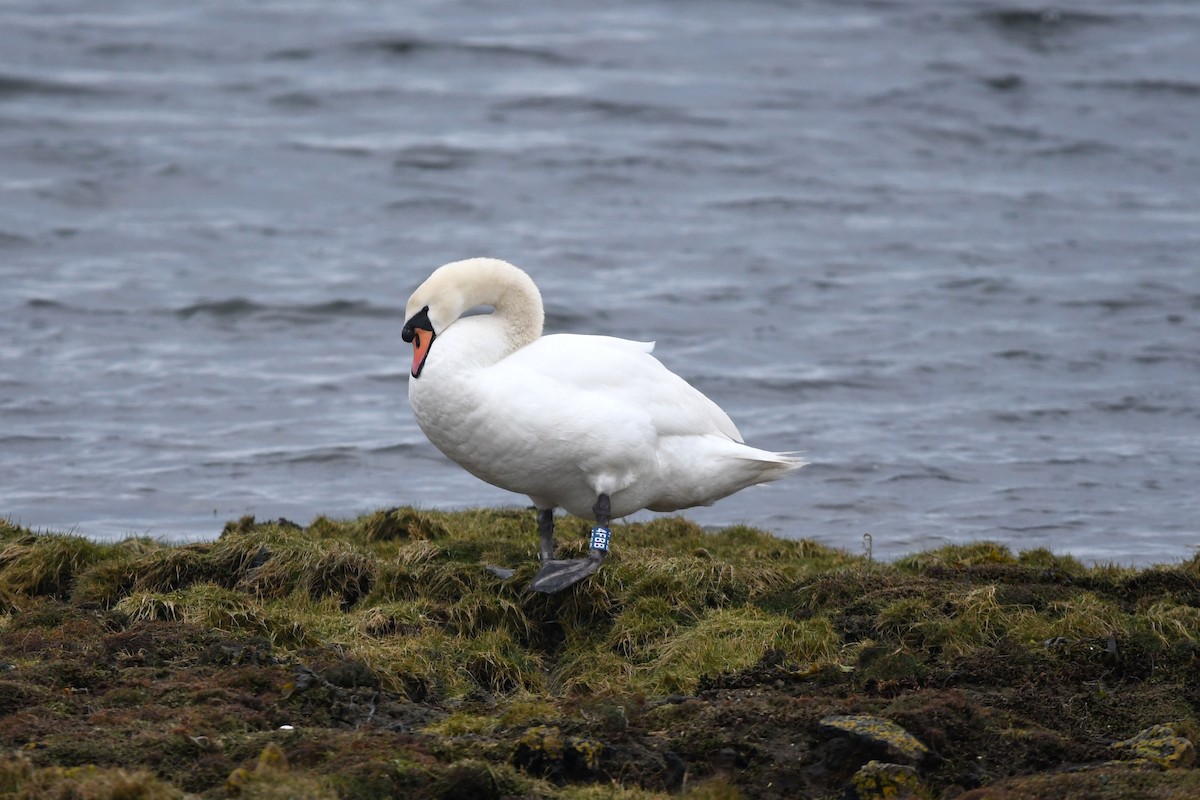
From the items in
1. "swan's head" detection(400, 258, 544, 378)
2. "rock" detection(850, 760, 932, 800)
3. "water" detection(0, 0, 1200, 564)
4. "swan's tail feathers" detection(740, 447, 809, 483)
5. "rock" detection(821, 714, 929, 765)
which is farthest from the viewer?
"water" detection(0, 0, 1200, 564)

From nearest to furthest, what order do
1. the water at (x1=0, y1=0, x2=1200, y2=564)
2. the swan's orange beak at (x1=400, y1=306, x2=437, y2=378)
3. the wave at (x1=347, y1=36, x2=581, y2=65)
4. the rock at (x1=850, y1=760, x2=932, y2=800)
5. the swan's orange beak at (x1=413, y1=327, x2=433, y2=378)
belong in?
the rock at (x1=850, y1=760, x2=932, y2=800) → the swan's orange beak at (x1=413, y1=327, x2=433, y2=378) → the swan's orange beak at (x1=400, y1=306, x2=437, y2=378) → the water at (x1=0, y1=0, x2=1200, y2=564) → the wave at (x1=347, y1=36, x2=581, y2=65)

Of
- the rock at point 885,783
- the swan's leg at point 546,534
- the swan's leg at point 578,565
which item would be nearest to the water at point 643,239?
the swan's leg at point 546,534

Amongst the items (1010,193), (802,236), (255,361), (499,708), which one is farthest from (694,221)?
(499,708)

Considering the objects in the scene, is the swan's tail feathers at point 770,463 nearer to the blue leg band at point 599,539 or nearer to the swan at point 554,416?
the swan at point 554,416

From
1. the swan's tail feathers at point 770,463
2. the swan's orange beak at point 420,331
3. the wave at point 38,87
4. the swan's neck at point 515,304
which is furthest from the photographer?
the wave at point 38,87

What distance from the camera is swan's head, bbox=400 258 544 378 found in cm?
855

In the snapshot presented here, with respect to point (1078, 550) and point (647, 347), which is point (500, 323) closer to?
point (647, 347)

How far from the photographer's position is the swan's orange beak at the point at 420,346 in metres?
8.23

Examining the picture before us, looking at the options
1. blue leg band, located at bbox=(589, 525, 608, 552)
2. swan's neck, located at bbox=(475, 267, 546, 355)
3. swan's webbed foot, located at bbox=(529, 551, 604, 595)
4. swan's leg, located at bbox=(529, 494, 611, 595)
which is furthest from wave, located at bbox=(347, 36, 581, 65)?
swan's webbed foot, located at bbox=(529, 551, 604, 595)

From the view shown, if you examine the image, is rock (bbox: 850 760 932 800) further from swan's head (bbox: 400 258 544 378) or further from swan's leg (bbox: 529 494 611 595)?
swan's head (bbox: 400 258 544 378)

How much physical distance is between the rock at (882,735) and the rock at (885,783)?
0.11 m

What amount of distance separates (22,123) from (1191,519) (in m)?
20.9

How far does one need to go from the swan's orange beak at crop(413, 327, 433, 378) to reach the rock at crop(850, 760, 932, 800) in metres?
3.64

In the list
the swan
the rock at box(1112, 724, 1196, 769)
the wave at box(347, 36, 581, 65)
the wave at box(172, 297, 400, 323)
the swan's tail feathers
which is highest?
the wave at box(347, 36, 581, 65)
